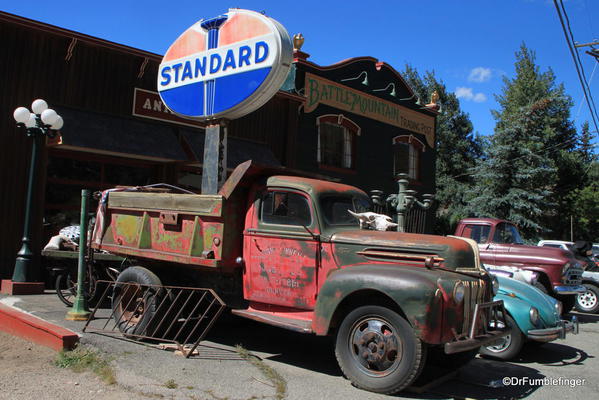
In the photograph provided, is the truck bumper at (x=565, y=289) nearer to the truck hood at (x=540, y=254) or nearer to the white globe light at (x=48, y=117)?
the truck hood at (x=540, y=254)

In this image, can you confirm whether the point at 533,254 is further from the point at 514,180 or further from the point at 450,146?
the point at 450,146

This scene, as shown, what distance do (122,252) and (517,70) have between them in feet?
107

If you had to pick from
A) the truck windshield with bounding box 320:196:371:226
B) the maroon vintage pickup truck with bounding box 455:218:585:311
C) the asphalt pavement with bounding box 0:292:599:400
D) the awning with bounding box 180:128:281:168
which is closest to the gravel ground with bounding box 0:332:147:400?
the asphalt pavement with bounding box 0:292:599:400

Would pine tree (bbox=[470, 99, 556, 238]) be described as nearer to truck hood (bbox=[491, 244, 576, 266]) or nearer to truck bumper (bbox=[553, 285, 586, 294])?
truck hood (bbox=[491, 244, 576, 266])

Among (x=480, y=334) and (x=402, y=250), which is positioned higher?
(x=402, y=250)

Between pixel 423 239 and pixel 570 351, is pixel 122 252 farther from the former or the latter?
pixel 570 351

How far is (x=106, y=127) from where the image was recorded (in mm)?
11250

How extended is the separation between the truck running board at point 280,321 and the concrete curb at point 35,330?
187 centimetres

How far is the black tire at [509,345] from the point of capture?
664 centimetres

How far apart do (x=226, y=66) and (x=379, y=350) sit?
465 centimetres

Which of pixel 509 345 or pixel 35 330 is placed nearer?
pixel 35 330

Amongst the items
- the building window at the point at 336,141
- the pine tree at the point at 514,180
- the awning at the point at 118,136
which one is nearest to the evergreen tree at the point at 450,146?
the pine tree at the point at 514,180

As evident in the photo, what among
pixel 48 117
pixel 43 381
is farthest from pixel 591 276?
pixel 48 117

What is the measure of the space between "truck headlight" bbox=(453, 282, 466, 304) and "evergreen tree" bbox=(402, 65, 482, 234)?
24.3 m
